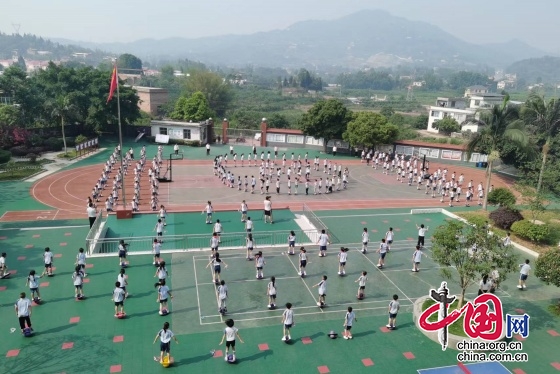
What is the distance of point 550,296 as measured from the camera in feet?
53.6

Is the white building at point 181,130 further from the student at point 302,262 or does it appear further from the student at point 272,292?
the student at point 272,292

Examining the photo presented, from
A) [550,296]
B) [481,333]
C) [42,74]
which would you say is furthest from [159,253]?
[42,74]

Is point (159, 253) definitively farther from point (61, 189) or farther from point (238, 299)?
point (61, 189)

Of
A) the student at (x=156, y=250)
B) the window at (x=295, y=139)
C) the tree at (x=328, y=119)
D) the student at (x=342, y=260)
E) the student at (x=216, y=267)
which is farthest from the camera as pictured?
the window at (x=295, y=139)

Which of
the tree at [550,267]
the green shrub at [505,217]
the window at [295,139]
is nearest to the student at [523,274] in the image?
the tree at [550,267]

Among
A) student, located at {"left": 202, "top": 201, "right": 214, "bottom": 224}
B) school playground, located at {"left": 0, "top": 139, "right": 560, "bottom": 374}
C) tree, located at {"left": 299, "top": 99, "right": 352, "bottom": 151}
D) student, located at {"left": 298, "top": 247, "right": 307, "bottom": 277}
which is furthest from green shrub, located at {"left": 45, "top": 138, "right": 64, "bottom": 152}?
student, located at {"left": 298, "top": 247, "right": 307, "bottom": 277}

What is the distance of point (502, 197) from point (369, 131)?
16.2 metres

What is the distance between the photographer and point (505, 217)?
74.9 feet

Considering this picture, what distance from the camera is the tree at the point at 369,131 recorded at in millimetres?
41125

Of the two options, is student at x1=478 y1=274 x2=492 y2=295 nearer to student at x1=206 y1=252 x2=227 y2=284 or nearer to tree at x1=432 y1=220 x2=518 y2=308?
tree at x1=432 y1=220 x2=518 y2=308

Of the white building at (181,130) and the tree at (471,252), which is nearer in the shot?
the tree at (471,252)

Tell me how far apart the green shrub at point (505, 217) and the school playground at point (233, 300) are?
9.70 ft

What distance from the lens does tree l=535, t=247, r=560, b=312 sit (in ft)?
46.4

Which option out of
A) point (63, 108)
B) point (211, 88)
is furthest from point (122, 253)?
point (211, 88)
